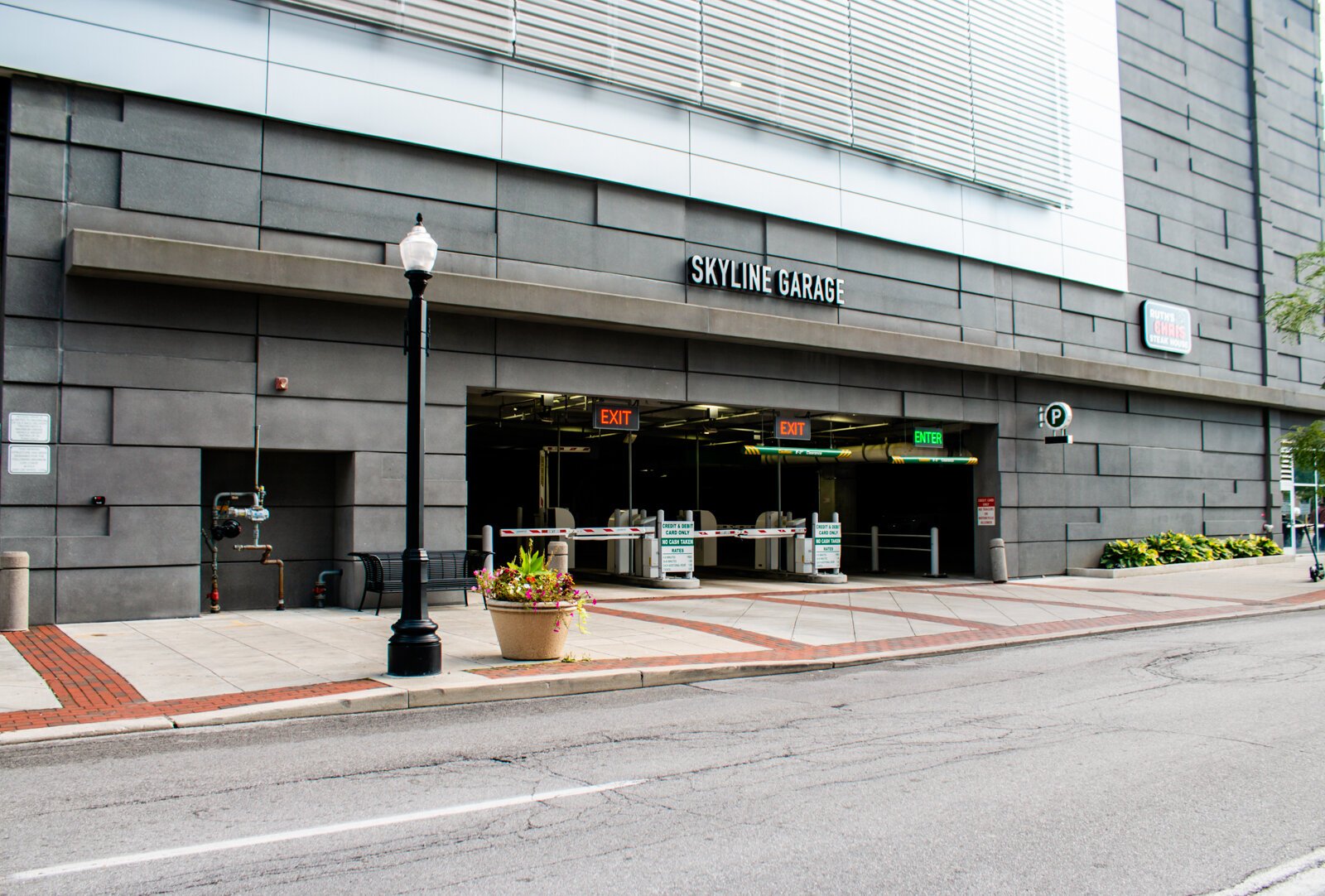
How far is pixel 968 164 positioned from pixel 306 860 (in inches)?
843

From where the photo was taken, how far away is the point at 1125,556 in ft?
80.8

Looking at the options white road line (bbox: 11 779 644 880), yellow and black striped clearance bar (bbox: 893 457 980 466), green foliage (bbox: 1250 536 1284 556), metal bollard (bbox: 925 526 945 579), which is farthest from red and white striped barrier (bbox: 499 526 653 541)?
green foliage (bbox: 1250 536 1284 556)

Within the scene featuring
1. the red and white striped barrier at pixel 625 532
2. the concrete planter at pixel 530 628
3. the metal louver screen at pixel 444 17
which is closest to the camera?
the concrete planter at pixel 530 628

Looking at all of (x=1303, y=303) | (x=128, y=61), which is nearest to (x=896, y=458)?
(x=1303, y=303)

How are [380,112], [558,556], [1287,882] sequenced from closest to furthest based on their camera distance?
[1287,882] < [380,112] < [558,556]

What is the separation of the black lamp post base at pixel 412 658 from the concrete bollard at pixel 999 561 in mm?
15713

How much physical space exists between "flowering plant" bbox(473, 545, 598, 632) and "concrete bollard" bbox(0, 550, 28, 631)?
5942mm

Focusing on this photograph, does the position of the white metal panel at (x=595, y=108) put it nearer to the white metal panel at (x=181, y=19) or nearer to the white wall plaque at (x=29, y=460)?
the white metal panel at (x=181, y=19)

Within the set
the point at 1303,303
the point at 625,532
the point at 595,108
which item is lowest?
the point at 625,532

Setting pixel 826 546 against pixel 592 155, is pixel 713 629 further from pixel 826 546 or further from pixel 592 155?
pixel 826 546

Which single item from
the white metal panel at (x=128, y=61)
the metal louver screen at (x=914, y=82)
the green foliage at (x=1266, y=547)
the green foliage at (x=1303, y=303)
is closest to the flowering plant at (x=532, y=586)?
the white metal panel at (x=128, y=61)

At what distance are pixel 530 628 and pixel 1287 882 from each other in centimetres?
721

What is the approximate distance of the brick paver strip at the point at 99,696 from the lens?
7766mm

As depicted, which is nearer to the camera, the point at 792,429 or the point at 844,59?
the point at 844,59
